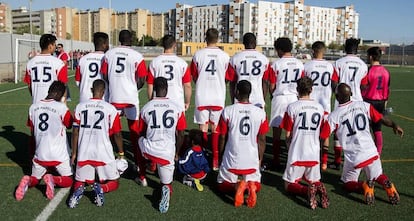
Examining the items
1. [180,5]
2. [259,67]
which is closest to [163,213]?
[259,67]

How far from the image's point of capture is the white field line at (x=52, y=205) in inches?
190

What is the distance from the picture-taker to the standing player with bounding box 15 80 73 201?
547 cm

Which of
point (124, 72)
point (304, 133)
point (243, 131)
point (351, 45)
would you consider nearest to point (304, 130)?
point (304, 133)

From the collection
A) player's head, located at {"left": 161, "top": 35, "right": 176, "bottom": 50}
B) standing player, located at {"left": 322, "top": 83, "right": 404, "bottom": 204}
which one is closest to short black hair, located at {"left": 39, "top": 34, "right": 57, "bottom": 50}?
player's head, located at {"left": 161, "top": 35, "right": 176, "bottom": 50}

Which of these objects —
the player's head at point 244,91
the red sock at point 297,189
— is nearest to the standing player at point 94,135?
the player's head at point 244,91

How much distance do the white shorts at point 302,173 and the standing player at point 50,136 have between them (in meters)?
3.01

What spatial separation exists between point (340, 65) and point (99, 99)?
4092 mm

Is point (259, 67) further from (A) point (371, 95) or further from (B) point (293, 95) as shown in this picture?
(A) point (371, 95)

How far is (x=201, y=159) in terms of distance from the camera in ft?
19.5

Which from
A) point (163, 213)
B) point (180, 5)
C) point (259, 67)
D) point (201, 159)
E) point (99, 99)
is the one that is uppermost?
point (180, 5)

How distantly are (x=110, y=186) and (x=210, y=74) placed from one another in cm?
243

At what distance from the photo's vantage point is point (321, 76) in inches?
275

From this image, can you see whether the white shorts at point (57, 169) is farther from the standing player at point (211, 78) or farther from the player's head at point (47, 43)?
the standing player at point (211, 78)

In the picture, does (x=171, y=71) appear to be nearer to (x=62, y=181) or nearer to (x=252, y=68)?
(x=252, y=68)
